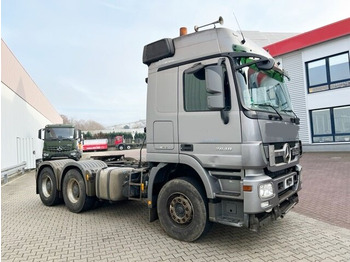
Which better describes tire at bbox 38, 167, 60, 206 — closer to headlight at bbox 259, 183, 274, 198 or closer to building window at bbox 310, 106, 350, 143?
headlight at bbox 259, 183, 274, 198

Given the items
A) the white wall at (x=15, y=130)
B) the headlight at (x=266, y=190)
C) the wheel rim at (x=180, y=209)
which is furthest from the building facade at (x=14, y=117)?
the headlight at (x=266, y=190)

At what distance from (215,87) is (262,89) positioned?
0.98 m

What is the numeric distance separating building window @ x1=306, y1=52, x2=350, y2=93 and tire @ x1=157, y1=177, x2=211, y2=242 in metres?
15.3

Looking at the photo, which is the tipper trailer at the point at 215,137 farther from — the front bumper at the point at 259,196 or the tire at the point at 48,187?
the tire at the point at 48,187

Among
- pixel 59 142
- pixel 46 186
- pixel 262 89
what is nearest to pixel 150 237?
pixel 262 89

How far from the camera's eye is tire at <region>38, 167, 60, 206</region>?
7.04 metres

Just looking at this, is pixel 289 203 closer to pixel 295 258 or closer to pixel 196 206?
pixel 295 258

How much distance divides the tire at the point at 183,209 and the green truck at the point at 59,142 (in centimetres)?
1265

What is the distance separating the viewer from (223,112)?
393 centimetres

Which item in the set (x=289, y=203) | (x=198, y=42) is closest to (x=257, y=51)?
(x=198, y=42)

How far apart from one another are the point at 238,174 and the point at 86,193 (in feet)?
12.0

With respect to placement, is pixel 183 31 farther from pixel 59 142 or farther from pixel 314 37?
pixel 314 37

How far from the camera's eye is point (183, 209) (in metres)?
4.42

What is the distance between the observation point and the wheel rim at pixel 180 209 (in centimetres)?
435
